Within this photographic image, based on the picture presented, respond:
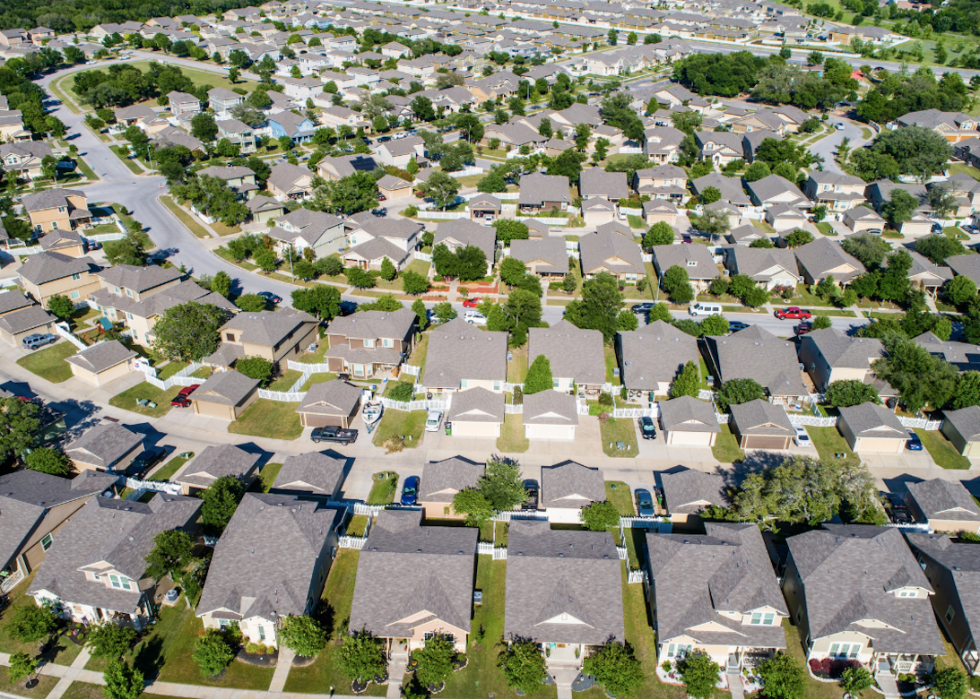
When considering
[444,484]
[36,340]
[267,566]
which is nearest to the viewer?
[267,566]

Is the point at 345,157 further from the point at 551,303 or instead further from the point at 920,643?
the point at 920,643

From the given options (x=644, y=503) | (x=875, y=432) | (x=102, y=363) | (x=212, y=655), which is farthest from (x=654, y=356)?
(x=102, y=363)

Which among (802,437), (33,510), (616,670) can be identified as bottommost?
(802,437)

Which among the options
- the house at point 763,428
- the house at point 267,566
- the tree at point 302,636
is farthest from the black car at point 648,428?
the tree at point 302,636

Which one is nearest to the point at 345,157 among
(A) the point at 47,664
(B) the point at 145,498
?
(B) the point at 145,498

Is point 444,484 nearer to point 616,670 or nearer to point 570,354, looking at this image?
point 616,670

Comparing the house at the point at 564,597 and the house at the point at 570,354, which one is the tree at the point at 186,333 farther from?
the house at the point at 564,597
